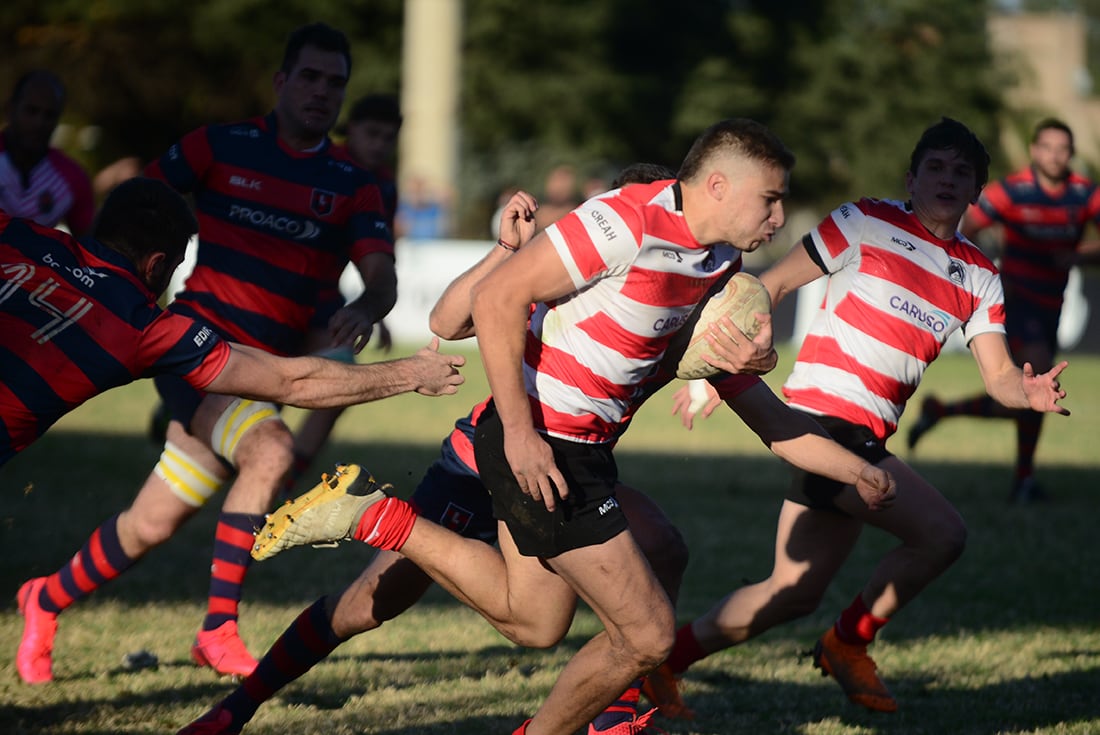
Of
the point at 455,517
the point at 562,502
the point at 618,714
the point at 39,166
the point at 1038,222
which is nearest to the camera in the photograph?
the point at 562,502

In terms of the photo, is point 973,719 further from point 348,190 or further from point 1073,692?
point 348,190

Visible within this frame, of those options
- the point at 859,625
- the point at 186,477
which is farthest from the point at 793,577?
the point at 186,477

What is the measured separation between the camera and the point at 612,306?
3.69m

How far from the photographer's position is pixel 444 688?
16.2 ft

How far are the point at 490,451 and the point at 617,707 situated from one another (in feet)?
3.02

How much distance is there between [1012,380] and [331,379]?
92.1 inches

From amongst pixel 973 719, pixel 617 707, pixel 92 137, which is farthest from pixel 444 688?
pixel 92 137

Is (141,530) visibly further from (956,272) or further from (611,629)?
(956,272)

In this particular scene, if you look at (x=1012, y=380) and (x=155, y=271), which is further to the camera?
(x=1012, y=380)

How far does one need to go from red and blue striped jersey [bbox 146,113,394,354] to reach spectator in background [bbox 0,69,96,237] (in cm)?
190

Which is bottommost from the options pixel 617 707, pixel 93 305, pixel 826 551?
pixel 617 707

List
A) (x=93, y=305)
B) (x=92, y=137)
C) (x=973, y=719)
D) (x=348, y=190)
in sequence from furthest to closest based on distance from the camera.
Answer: (x=92, y=137), (x=348, y=190), (x=973, y=719), (x=93, y=305)

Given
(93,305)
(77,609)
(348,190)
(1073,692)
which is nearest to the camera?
(93,305)

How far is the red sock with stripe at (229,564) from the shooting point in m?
5.07
